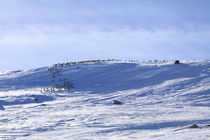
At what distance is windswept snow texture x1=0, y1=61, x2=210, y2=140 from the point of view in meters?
5.28

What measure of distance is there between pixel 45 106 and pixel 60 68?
7.29 metres

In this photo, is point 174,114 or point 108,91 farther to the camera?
point 108,91

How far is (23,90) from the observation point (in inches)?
477

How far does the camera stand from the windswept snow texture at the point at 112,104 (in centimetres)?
528

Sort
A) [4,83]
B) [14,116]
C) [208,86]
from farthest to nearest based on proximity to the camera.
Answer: [4,83] < [208,86] < [14,116]

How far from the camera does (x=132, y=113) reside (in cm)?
688

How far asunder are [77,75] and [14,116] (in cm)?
671

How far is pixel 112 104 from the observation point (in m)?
8.48

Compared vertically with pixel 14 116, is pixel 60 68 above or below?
above

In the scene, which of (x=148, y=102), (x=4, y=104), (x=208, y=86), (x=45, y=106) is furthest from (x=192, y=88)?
(x=4, y=104)

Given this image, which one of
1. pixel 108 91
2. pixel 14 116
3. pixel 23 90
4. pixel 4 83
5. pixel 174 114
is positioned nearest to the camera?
pixel 174 114

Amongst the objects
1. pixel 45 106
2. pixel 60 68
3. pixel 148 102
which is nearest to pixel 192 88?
pixel 148 102

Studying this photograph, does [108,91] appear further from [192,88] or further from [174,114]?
[174,114]

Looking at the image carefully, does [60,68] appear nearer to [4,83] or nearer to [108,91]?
[4,83]
